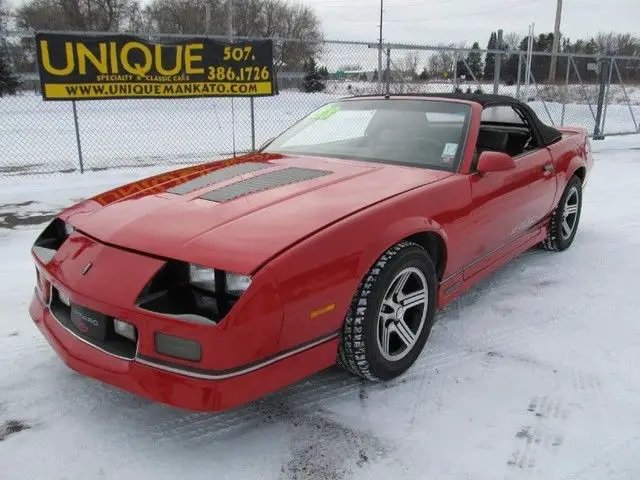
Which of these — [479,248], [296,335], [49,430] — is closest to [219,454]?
[296,335]

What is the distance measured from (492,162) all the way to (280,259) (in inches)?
63.3

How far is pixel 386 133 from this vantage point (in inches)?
140

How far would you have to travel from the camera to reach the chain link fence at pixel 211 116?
30.5 feet

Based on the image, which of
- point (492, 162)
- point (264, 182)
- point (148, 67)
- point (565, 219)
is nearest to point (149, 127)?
point (148, 67)

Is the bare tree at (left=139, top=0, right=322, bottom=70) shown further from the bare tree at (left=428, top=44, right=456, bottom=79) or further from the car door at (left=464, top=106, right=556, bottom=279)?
the car door at (left=464, top=106, right=556, bottom=279)

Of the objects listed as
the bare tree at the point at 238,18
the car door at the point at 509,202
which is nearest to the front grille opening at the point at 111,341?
the car door at the point at 509,202

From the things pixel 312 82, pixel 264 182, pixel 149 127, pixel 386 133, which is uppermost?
pixel 312 82

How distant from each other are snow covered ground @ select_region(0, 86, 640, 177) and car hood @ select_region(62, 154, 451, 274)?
5849 millimetres

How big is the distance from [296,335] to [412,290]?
827 millimetres

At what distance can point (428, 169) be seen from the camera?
3.18m

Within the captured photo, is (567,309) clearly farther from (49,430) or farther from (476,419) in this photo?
(49,430)

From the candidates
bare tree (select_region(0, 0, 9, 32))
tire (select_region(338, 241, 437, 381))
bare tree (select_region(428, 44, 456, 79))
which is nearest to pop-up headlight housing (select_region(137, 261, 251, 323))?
tire (select_region(338, 241, 437, 381))

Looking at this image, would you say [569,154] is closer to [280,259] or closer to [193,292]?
[280,259]

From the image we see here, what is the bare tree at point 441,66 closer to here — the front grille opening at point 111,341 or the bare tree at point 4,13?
the front grille opening at point 111,341
